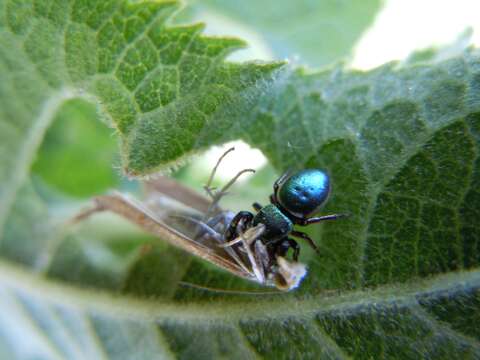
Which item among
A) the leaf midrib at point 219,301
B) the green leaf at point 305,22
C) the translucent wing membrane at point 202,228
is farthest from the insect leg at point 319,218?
the green leaf at point 305,22

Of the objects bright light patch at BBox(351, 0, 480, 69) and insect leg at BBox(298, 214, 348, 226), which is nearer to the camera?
insect leg at BBox(298, 214, 348, 226)

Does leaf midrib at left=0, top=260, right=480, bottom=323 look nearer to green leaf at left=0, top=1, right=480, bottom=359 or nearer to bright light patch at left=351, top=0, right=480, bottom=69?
green leaf at left=0, top=1, right=480, bottom=359

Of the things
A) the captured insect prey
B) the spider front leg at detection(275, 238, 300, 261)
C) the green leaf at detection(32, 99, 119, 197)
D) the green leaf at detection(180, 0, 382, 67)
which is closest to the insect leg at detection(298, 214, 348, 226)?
the captured insect prey

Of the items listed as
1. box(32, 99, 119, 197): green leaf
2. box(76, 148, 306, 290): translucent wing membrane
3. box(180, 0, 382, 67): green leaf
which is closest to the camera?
box(76, 148, 306, 290): translucent wing membrane

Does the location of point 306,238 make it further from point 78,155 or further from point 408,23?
point 408,23

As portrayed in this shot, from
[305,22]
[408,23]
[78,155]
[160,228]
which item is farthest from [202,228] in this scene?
[408,23]

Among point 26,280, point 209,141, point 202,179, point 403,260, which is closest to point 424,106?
point 403,260

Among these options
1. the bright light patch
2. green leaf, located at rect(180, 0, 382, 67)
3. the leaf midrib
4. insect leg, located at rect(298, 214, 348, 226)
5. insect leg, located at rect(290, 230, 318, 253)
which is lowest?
the leaf midrib
